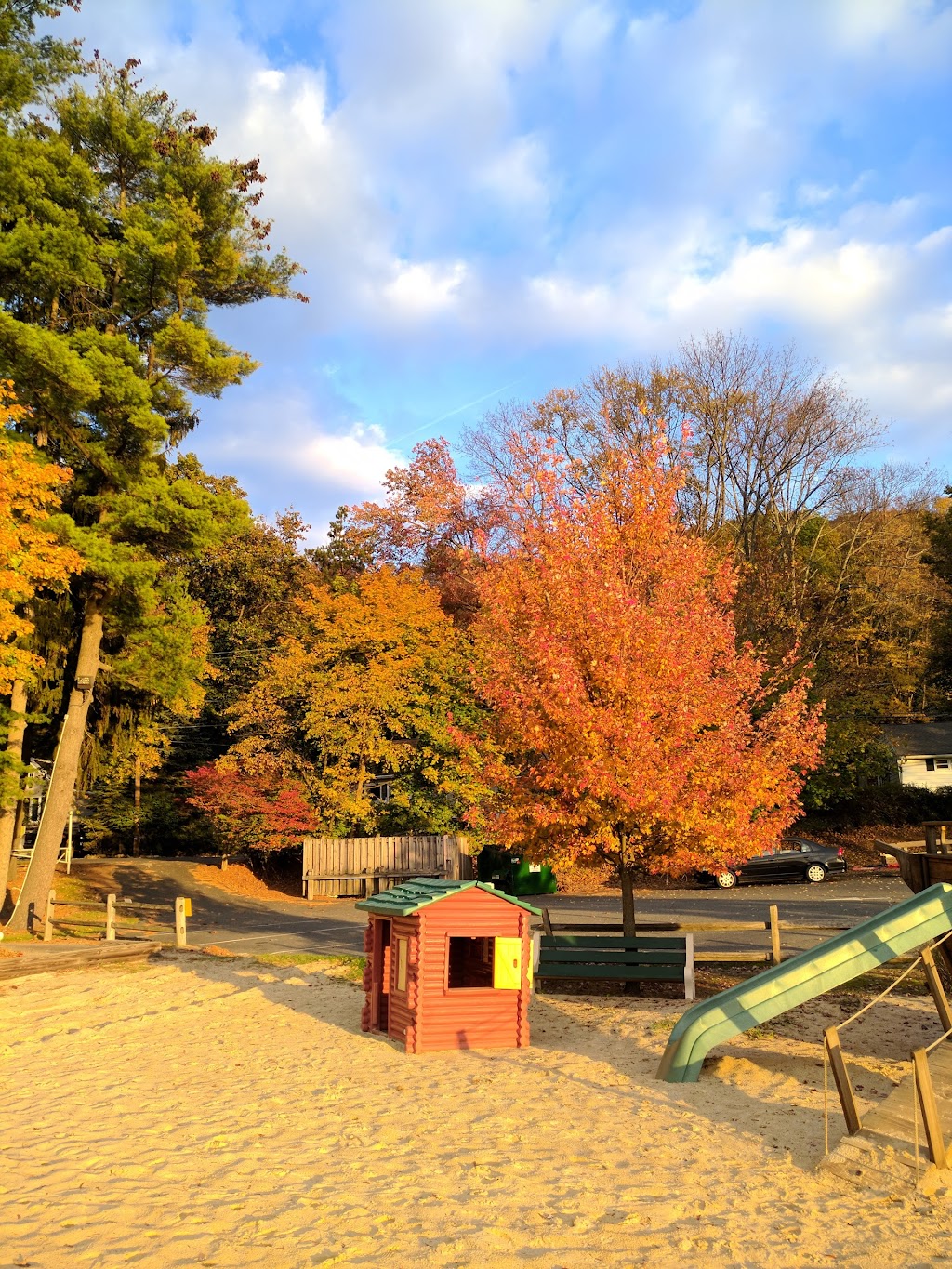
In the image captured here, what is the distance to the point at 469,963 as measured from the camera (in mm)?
14641

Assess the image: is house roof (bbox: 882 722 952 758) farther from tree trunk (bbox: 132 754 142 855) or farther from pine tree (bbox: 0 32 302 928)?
tree trunk (bbox: 132 754 142 855)

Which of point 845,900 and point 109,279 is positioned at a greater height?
point 109,279

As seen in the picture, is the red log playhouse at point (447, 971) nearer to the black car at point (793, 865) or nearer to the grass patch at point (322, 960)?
the grass patch at point (322, 960)

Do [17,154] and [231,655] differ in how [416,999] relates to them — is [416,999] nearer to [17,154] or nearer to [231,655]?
[17,154]

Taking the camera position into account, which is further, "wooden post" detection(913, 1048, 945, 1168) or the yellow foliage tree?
the yellow foliage tree

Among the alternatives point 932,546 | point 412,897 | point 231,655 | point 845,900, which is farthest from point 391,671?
point 932,546

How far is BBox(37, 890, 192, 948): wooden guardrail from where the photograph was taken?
20.9 m

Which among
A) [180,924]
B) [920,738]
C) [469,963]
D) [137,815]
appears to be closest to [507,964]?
[469,963]

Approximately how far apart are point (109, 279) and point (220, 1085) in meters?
23.8

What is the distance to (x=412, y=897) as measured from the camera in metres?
12.1

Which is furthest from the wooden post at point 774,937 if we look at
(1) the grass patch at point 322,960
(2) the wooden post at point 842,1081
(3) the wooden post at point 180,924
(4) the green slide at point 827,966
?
(3) the wooden post at point 180,924

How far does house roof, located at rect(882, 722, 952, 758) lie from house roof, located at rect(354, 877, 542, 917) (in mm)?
35152

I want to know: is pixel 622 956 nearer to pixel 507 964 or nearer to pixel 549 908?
pixel 507 964

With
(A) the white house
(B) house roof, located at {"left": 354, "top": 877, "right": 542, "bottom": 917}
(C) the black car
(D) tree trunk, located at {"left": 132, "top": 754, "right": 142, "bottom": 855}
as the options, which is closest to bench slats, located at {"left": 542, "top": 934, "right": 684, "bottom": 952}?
(B) house roof, located at {"left": 354, "top": 877, "right": 542, "bottom": 917}
